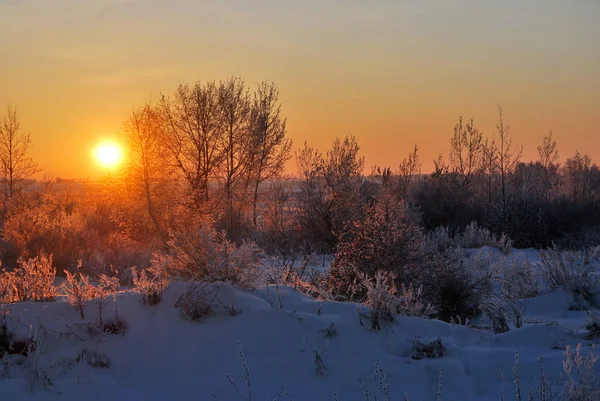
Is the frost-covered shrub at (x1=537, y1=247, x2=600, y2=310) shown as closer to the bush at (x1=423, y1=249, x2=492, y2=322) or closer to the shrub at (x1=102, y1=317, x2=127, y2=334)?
the bush at (x1=423, y1=249, x2=492, y2=322)

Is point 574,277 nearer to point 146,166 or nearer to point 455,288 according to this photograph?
point 455,288

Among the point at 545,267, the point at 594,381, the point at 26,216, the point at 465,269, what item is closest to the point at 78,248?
→ the point at 26,216

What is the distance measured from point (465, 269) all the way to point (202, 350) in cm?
553

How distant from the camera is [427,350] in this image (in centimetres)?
484

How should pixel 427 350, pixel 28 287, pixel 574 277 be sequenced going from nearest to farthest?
pixel 427 350
pixel 28 287
pixel 574 277

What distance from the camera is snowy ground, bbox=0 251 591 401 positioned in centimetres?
429

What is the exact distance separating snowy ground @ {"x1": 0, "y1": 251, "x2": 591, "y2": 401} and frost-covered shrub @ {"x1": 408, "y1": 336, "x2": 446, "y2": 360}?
71mm

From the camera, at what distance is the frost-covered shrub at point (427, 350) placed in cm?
478

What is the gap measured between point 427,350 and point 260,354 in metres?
1.47

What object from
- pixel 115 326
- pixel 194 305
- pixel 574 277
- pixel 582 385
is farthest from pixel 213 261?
pixel 574 277

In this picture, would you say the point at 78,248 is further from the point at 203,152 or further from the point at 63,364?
the point at 63,364

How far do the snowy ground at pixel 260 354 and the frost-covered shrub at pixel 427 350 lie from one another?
71mm

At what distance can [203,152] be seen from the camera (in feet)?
82.5

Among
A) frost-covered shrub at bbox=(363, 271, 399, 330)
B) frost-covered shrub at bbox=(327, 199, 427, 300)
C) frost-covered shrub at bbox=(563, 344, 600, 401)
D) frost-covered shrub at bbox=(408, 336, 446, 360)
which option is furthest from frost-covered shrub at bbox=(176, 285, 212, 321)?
frost-covered shrub at bbox=(563, 344, 600, 401)
